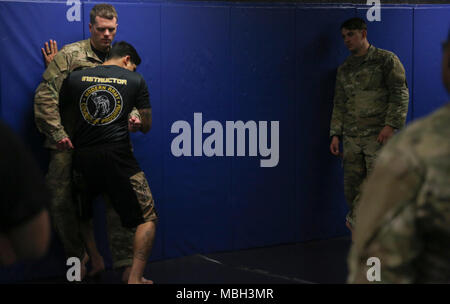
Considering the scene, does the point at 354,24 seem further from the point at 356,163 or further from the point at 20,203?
the point at 20,203

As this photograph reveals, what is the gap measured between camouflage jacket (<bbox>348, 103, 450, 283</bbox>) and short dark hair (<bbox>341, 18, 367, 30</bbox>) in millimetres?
3813

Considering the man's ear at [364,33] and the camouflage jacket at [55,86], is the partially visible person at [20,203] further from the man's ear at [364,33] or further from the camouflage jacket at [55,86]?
the man's ear at [364,33]

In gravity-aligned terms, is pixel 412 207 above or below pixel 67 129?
below

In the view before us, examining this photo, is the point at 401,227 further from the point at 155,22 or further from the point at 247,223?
the point at 247,223

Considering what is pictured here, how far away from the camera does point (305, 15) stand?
4.99 meters

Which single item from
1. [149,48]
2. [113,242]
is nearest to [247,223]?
[113,242]

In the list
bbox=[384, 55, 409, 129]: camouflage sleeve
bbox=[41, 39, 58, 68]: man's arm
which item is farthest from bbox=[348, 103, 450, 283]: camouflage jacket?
bbox=[384, 55, 409, 129]: camouflage sleeve

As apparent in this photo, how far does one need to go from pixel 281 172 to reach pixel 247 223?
0.47 metres

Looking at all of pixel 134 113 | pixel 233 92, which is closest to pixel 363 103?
pixel 233 92

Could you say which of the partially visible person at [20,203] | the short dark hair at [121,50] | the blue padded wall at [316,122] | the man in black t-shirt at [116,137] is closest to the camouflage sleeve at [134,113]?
the man in black t-shirt at [116,137]

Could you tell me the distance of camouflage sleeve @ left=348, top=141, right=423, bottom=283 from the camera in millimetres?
1100

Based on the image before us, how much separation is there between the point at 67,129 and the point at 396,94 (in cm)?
236

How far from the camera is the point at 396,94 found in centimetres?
480

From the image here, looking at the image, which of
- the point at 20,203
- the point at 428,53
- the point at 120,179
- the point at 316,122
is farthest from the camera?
the point at 428,53
